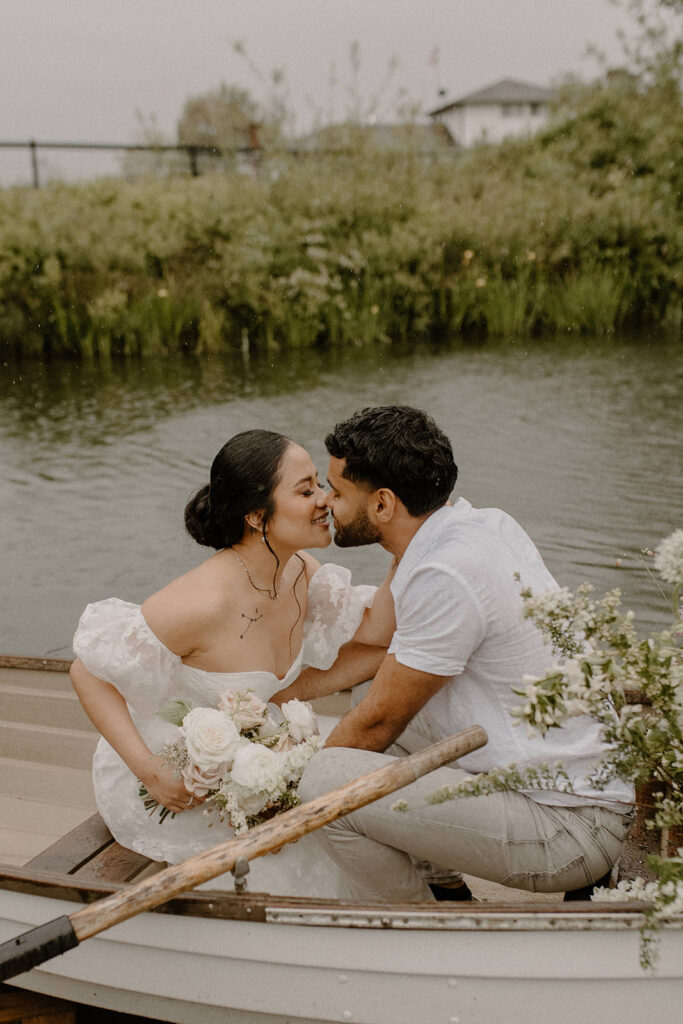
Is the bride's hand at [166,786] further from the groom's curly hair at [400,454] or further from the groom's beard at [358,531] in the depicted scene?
the groom's curly hair at [400,454]

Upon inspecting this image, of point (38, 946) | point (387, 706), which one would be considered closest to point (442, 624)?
point (387, 706)

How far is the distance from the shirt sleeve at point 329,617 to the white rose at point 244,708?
0.45 metres

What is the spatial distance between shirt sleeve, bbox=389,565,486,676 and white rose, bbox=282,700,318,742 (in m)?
0.37

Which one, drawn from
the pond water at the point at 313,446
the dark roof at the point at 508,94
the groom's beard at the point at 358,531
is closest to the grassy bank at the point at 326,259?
the pond water at the point at 313,446

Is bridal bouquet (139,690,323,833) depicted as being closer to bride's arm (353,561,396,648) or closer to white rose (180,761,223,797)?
white rose (180,761,223,797)

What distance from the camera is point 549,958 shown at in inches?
71.7

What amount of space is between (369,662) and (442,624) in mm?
791

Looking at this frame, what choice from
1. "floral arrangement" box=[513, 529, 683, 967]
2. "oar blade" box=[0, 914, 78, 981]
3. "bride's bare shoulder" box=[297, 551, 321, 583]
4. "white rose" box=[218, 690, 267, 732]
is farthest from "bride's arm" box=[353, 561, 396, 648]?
"oar blade" box=[0, 914, 78, 981]

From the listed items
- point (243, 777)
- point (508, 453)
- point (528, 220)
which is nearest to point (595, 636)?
point (243, 777)

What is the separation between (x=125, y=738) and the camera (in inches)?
89.1

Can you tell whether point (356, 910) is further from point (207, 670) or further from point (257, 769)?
point (207, 670)

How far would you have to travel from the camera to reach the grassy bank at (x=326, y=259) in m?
11.0

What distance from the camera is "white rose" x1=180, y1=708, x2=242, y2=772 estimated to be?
2078mm

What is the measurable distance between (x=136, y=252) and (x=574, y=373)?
16.6 feet
